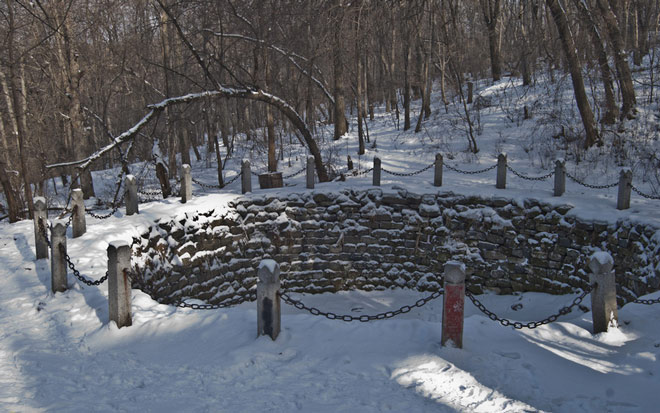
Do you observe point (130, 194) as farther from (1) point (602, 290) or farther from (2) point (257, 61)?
(1) point (602, 290)

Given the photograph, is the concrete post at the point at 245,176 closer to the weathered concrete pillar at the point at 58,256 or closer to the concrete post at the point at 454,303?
the weathered concrete pillar at the point at 58,256

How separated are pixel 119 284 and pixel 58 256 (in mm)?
1387

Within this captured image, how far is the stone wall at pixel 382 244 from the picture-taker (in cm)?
872

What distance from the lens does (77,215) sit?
7.62 meters

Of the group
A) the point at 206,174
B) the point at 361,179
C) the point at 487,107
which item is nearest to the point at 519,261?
the point at 361,179

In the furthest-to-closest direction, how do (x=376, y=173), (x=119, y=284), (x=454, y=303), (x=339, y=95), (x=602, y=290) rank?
Answer: 1. (x=339, y=95)
2. (x=376, y=173)
3. (x=602, y=290)
4. (x=119, y=284)
5. (x=454, y=303)

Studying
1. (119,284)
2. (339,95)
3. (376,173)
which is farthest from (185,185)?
(339,95)

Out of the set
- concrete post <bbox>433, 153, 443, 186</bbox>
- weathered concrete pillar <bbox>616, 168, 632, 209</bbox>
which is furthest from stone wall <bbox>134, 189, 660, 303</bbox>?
concrete post <bbox>433, 153, 443, 186</bbox>

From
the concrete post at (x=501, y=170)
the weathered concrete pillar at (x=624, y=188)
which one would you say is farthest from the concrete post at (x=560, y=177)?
the weathered concrete pillar at (x=624, y=188)

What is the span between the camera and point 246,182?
36.9ft

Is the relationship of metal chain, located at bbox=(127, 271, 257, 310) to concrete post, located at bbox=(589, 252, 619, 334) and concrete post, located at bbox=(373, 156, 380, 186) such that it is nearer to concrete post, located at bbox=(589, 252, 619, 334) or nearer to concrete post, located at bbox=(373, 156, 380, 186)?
concrete post, located at bbox=(373, 156, 380, 186)

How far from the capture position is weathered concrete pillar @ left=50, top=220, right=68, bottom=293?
5805 millimetres

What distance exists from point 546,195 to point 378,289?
14.3 ft

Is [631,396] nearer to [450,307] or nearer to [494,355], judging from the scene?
[494,355]
